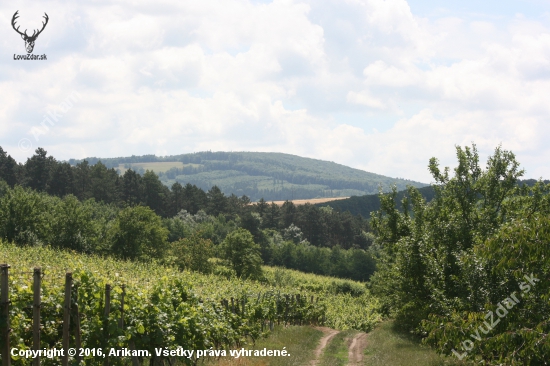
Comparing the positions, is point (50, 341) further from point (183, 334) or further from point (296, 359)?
point (296, 359)

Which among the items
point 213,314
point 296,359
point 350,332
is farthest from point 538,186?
point 213,314

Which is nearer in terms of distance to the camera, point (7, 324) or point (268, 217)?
point (7, 324)

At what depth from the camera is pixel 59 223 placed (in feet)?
185

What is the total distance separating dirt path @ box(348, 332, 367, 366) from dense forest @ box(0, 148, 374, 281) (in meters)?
41.0

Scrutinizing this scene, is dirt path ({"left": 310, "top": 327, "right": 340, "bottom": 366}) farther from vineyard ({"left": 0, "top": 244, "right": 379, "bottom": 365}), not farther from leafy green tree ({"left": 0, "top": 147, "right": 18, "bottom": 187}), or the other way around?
leafy green tree ({"left": 0, "top": 147, "right": 18, "bottom": 187})

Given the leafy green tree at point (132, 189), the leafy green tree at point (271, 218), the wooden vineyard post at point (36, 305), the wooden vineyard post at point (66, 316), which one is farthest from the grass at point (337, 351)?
the leafy green tree at point (132, 189)

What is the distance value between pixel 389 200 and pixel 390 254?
4.08 metres

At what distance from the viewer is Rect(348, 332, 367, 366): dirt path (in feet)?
60.8

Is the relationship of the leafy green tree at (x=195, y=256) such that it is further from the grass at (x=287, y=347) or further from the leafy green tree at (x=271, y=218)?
the leafy green tree at (x=271, y=218)

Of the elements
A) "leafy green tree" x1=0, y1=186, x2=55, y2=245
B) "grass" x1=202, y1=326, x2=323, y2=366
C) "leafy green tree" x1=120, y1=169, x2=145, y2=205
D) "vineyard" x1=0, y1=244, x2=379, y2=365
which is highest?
"leafy green tree" x1=120, y1=169, x2=145, y2=205

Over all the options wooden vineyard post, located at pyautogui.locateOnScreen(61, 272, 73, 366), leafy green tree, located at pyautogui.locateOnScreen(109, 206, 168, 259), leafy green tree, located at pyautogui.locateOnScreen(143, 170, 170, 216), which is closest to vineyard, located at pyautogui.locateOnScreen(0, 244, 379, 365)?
wooden vineyard post, located at pyautogui.locateOnScreen(61, 272, 73, 366)

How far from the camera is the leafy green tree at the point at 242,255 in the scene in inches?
2542

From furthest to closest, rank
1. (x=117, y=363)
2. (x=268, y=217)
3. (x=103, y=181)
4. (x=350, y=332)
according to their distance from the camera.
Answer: (x=268, y=217), (x=103, y=181), (x=350, y=332), (x=117, y=363)

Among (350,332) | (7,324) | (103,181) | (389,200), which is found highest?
(103,181)
